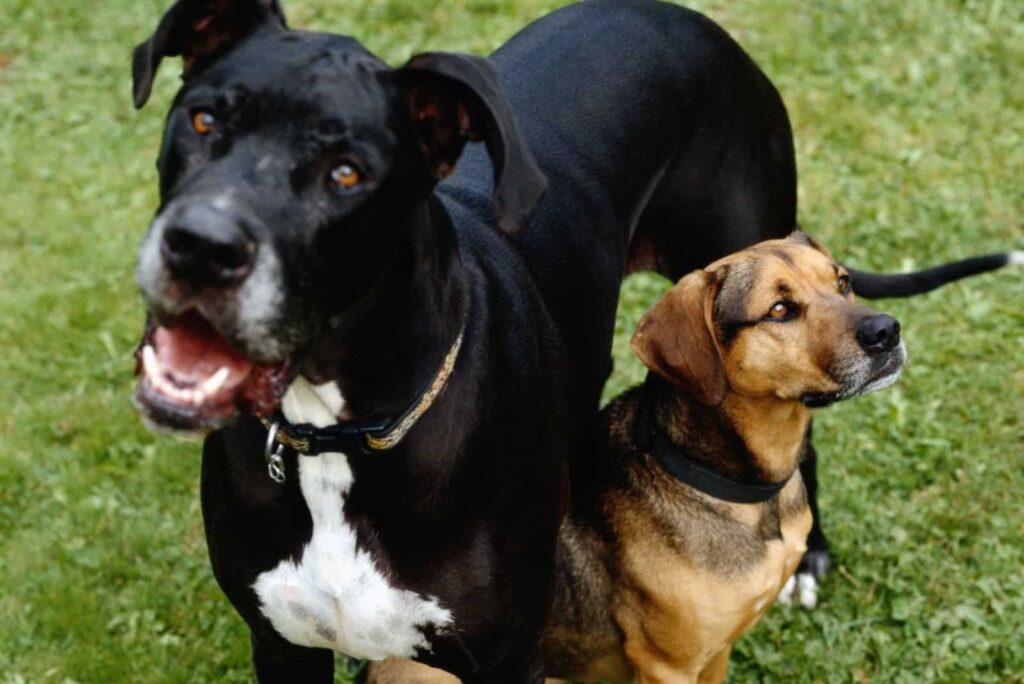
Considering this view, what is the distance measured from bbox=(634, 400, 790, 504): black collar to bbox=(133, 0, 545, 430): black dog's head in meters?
1.72

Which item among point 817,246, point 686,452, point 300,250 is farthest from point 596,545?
point 300,250

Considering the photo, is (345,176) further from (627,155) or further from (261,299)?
(627,155)

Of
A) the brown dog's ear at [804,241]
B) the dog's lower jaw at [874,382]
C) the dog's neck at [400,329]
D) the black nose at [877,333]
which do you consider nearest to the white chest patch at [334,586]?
the dog's neck at [400,329]

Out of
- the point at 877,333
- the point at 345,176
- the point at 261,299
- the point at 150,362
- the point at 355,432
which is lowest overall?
the point at 877,333

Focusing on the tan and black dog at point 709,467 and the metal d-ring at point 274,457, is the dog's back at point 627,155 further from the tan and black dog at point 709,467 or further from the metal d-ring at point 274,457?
the metal d-ring at point 274,457

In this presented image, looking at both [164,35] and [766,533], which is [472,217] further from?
[766,533]

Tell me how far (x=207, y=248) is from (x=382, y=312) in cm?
57

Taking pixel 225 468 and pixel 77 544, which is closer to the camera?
pixel 225 468

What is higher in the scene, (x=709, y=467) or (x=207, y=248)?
(x=207, y=248)

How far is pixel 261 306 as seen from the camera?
109 inches

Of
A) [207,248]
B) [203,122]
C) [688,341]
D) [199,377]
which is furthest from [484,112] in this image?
[688,341]

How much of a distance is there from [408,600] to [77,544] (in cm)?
275

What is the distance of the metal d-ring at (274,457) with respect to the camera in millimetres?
3309

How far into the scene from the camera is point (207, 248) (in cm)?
267
